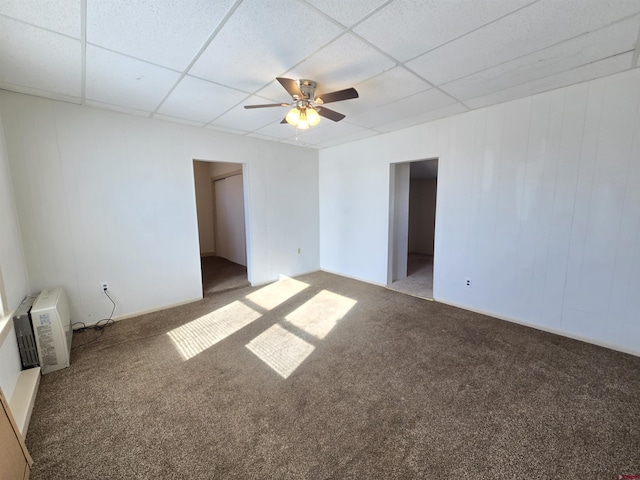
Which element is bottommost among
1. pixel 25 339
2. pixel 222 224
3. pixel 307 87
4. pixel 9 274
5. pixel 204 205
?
pixel 25 339

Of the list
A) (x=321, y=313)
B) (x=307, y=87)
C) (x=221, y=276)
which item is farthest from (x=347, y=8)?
(x=221, y=276)

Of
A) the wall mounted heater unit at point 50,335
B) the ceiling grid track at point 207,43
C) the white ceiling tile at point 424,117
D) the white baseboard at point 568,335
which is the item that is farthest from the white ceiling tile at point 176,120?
the white baseboard at point 568,335

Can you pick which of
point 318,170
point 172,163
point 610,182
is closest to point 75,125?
point 172,163

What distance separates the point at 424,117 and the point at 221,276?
438cm

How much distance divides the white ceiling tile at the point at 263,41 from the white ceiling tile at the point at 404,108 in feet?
4.50

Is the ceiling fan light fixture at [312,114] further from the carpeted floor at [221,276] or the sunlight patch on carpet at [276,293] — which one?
the carpeted floor at [221,276]

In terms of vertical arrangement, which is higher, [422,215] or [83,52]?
[83,52]

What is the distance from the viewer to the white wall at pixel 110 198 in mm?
2672

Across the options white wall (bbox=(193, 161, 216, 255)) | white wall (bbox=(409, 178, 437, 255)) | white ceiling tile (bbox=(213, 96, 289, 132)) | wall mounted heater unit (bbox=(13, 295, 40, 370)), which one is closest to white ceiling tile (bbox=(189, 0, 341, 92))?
white ceiling tile (bbox=(213, 96, 289, 132))

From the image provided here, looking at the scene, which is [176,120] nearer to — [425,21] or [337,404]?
[425,21]

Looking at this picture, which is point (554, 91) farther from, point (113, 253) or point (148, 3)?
point (113, 253)

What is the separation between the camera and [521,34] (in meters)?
1.75

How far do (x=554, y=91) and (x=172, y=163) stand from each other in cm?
448

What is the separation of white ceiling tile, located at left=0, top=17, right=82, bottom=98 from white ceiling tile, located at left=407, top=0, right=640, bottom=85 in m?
2.57
